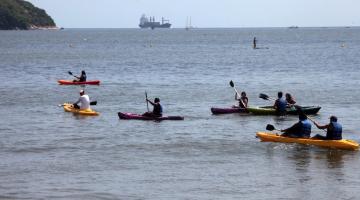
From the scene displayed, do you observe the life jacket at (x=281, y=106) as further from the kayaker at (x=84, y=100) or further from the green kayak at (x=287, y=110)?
the kayaker at (x=84, y=100)

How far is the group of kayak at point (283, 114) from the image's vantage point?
25.6 m

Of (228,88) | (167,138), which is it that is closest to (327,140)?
(167,138)

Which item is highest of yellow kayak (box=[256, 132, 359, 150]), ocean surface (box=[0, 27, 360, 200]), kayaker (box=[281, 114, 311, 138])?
kayaker (box=[281, 114, 311, 138])

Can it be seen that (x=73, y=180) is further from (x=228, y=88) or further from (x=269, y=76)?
(x=269, y=76)

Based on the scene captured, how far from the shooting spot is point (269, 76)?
2478 inches

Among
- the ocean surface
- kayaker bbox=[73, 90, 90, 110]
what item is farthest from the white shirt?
the ocean surface

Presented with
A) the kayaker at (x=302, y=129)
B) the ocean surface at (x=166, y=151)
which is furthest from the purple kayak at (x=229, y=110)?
the kayaker at (x=302, y=129)

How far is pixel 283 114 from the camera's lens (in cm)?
3453

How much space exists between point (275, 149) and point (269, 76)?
37297 millimetres

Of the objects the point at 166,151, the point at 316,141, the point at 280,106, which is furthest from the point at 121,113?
the point at 316,141

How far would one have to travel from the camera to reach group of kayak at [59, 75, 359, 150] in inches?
1007

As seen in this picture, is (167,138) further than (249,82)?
No

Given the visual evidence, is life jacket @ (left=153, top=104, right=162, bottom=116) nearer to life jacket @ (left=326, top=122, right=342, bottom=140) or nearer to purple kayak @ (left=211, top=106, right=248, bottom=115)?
purple kayak @ (left=211, top=106, right=248, bottom=115)

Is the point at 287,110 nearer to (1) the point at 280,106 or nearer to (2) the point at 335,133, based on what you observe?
(1) the point at 280,106
